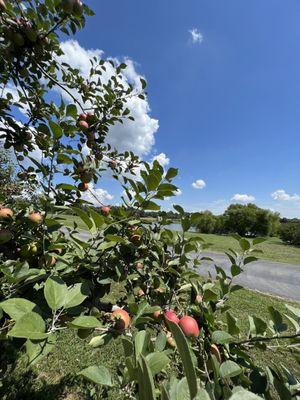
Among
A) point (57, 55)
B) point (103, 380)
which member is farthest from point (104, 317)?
point (57, 55)

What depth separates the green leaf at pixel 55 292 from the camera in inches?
32.3

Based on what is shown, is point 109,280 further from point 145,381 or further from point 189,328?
point 145,381

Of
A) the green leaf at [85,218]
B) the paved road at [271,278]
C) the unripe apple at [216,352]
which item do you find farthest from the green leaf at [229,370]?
the paved road at [271,278]

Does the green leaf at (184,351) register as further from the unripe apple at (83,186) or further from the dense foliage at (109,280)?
the unripe apple at (83,186)

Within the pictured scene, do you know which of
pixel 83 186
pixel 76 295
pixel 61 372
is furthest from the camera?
pixel 61 372

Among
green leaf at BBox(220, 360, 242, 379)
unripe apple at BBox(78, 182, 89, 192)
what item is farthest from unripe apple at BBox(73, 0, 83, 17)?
green leaf at BBox(220, 360, 242, 379)

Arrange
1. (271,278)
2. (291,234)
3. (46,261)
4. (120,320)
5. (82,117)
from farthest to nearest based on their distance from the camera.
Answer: (291,234)
(271,278)
(82,117)
(46,261)
(120,320)

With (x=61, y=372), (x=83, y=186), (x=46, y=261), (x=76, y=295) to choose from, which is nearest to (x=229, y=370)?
(x=76, y=295)

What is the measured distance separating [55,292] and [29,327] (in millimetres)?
157

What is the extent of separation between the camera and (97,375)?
2.17 feet

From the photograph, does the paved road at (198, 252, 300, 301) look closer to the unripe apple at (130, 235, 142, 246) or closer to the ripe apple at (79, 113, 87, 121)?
the unripe apple at (130, 235, 142, 246)

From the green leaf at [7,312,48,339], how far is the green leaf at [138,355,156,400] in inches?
14.7

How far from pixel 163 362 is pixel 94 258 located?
78cm

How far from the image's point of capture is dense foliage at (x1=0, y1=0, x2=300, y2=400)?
0.74 metres
